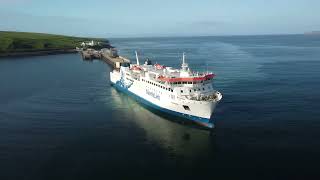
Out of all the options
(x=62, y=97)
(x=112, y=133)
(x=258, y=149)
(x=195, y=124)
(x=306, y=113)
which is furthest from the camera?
(x=62, y=97)

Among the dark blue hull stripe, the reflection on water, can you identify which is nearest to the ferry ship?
the dark blue hull stripe

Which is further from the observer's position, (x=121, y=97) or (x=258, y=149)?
(x=121, y=97)

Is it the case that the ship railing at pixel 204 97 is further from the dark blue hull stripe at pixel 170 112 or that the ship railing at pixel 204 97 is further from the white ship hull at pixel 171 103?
the dark blue hull stripe at pixel 170 112

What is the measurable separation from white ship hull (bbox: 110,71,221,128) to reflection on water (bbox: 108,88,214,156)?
54.0 inches

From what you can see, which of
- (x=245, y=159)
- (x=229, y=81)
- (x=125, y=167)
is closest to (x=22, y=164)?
(x=125, y=167)

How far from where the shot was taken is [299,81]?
258ft

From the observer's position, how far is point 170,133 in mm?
45125

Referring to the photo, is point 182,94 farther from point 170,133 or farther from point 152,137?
point 152,137

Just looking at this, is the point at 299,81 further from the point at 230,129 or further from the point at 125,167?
the point at 125,167

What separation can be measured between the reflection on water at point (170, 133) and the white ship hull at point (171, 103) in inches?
54.0

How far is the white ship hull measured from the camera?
46781 millimetres

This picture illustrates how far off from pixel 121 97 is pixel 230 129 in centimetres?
2835

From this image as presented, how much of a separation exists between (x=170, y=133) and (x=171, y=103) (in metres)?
6.61

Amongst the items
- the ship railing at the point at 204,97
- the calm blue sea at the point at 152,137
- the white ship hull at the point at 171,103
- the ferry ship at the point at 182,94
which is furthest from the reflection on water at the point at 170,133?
the ship railing at the point at 204,97
